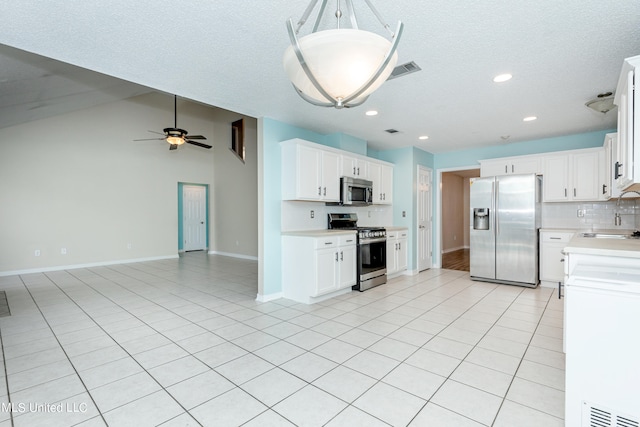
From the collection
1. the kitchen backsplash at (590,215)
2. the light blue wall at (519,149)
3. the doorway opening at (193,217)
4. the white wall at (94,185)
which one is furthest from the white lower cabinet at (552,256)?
the doorway opening at (193,217)

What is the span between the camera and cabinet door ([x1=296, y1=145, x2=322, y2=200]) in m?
4.19

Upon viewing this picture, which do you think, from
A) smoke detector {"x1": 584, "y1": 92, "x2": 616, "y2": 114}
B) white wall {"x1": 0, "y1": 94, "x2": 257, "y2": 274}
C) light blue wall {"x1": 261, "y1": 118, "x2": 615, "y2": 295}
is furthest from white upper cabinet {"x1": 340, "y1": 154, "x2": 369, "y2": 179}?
white wall {"x1": 0, "y1": 94, "x2": 257, "y2": 274}

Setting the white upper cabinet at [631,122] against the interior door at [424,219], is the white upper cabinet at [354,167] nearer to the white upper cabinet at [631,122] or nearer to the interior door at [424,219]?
the interior door at [424,219]

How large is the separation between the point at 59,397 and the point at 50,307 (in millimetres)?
2512

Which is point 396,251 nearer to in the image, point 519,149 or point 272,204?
point 272,204

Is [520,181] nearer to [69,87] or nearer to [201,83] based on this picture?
[201,83]

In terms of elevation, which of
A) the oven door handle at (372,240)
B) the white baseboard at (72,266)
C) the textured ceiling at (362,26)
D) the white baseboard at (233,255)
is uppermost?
the textured ceiling at (362,26)

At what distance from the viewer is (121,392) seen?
2.03 meters

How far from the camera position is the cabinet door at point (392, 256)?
5.32 metres

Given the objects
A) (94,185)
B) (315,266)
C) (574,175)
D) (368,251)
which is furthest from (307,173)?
(94,185)

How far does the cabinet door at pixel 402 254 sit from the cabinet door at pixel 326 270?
5.90 ft

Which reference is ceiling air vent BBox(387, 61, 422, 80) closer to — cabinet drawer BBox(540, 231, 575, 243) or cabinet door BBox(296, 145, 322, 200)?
cabinet door BBox(296, 145, 322, 200)

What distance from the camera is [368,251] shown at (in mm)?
4836

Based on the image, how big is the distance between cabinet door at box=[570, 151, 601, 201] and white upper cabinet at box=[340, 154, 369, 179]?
3.35 m
